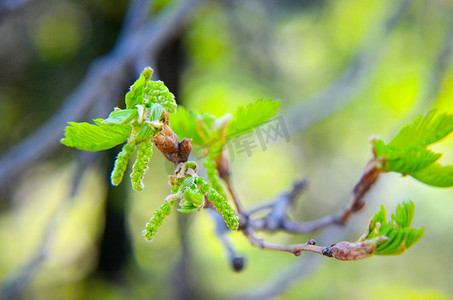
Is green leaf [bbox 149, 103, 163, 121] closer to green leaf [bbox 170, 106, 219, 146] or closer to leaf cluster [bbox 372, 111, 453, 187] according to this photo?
green leaf [bbox 170, 106, 219, 146]

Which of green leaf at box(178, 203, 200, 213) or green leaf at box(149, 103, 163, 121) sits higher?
green leaf at box(149, 103, 163, 121)

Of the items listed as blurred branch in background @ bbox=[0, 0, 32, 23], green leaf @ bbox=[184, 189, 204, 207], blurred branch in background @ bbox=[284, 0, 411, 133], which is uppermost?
blurred branch in background @ bbox=[0, 0, 32, 23]

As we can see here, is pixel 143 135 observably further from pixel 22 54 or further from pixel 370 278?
pixel 370 278

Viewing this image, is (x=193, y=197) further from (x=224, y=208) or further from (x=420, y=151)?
(x=420, y=151)

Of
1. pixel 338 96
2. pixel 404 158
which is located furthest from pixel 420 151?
pixel 338 96

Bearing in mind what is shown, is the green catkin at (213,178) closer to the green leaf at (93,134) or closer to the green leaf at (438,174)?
the green leaf at (93,134)

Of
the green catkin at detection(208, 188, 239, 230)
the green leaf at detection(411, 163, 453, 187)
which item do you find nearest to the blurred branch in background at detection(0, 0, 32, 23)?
the green catkin at detection(208, 188, 239, 230)

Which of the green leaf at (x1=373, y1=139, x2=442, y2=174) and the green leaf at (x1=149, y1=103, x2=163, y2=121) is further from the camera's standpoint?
the green leaf at (x1=373, y1=139, x2=442, y2=174)
